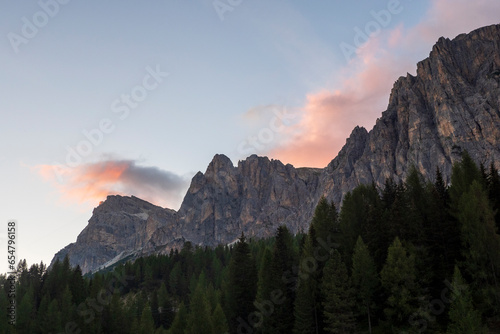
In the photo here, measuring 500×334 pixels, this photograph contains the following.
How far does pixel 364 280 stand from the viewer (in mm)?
50688

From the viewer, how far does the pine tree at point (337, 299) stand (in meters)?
48.1

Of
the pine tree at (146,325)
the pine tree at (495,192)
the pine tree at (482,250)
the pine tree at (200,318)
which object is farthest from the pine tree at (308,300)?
the pine tree at (146,325)

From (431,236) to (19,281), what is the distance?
366 feet

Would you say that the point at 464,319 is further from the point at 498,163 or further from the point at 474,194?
the point at 498,163

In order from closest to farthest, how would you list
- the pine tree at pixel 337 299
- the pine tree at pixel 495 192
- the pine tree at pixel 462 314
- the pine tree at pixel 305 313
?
the pine tree at pixel 462 314
the pine tree at pixel 337 299
the pine tree at pixel 305 313
the pine tree at pixel 495 192

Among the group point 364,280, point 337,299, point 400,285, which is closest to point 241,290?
point 337,299

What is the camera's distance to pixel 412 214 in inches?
2201

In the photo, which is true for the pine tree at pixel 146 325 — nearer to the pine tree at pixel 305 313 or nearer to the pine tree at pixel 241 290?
the pine tree at pixel 241 290

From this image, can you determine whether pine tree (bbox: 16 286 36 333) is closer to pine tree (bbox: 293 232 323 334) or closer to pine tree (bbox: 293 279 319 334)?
pine tree (bbox: 293 279 319 334)

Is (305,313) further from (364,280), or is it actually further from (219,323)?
(219,323)

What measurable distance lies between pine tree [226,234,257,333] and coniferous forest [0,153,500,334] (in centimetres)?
17

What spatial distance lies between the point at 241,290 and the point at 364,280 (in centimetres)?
2357

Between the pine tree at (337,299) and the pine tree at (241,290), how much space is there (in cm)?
1753

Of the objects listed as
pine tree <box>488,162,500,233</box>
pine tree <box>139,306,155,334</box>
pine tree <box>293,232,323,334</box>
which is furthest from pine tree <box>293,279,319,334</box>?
pine tree <box>139,306,155,334</box>
